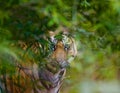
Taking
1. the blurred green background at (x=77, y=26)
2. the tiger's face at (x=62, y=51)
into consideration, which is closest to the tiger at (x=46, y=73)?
the tiger's face at (x=62, y=51)

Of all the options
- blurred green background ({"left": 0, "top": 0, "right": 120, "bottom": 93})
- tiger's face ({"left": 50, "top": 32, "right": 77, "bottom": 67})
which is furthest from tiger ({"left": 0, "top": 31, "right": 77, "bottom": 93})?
blurred green background ({"left": 0, "top": 0, "right": 120, "bottom": 93})

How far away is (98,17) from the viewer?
96 cm

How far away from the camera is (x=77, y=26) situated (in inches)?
39.8

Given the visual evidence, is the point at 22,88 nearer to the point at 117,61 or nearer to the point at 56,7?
the point at 117,61

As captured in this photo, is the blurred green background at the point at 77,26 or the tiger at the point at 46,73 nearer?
the blurred green background at the point at 77,26

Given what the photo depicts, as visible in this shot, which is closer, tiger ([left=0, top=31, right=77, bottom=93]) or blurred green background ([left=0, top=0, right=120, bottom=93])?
blurred green background ([left=0, top=0, right=120, bottom=93])

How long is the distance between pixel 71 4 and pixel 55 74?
125cm

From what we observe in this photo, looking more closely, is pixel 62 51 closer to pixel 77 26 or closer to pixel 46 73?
pixel 46 73

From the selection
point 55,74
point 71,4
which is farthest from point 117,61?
point 55,74

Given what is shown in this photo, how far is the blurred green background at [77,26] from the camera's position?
34.7 inches

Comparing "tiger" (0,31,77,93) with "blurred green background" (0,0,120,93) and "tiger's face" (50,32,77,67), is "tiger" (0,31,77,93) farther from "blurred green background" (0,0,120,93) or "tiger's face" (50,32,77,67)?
"blurred green background" (0,0,120,93)

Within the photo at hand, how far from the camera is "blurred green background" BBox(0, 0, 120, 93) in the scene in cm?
88

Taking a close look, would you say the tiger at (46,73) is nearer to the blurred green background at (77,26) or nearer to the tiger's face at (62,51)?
the tiger's face at (62,51)

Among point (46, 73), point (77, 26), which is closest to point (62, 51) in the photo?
point (46, 73)
